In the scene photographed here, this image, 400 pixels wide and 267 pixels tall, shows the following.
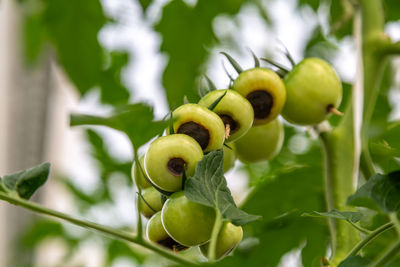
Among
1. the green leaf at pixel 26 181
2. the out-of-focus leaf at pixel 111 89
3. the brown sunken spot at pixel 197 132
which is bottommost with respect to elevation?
the out-of-focus leaf at pixel 111 89

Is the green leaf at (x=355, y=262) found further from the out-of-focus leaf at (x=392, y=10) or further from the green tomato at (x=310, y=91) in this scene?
the out-of-focus leaf at (x=392, y=10)

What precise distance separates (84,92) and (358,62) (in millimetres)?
364

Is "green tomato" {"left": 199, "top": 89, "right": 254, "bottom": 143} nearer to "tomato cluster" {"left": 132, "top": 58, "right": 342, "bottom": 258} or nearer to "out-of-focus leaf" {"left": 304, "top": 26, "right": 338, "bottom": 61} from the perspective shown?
"tomato cluster" {"left": 132, "top": 58, "right": 342, "bottom": 258}

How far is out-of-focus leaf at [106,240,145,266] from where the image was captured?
0.94 metres

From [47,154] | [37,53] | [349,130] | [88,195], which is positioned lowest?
[47,154]

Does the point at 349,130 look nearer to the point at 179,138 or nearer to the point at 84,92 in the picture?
the point at 179,138

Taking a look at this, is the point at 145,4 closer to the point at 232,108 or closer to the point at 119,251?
the point at 232,108

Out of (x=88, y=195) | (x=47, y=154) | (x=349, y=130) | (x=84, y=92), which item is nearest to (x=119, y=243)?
(x=88, y=195)

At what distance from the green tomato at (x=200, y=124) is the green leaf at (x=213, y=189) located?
0.09 feet

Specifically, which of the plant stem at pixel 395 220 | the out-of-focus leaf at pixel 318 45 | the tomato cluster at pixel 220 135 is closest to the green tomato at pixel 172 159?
the tomato cluster at pixel 220 135

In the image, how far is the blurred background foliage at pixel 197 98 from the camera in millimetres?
503

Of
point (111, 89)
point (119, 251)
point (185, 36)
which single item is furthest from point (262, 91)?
point (119, 251)

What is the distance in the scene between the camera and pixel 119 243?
931 millimetres

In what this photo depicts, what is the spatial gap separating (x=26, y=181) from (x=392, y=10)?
2.05 ft
